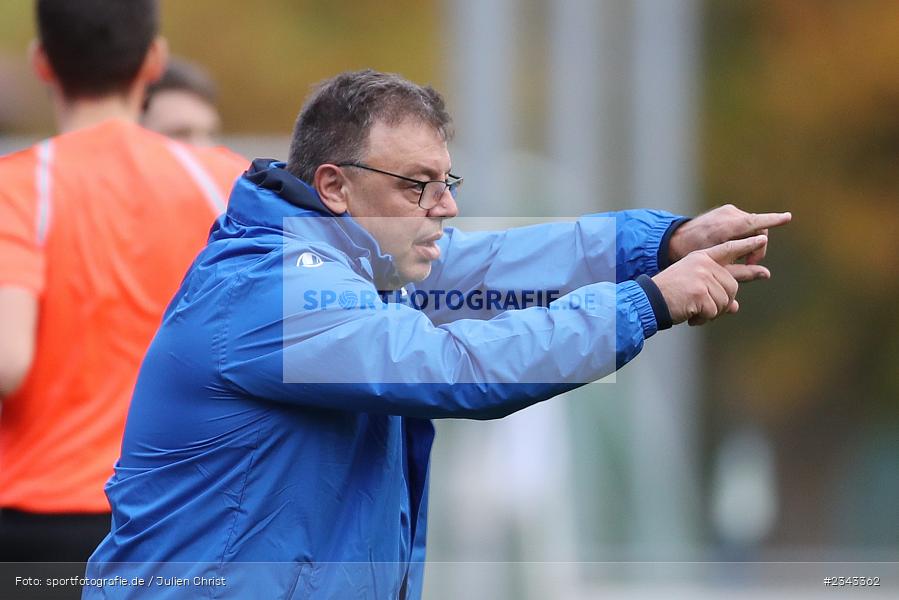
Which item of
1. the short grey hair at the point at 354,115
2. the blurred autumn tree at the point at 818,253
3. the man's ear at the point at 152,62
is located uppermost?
the man's ear at the point at 152,62

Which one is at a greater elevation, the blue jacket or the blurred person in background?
the blurred person in background

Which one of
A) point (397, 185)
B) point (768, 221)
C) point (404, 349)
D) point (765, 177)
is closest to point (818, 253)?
point (765, 177)

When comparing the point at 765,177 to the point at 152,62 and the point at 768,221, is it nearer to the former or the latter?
the point at 152,62

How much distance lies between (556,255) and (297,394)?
1.01 metres

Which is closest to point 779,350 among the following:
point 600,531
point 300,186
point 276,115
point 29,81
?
point 600,531

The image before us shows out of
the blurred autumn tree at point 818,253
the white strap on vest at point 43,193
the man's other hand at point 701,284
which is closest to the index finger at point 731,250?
the man's other hand at point 701,284

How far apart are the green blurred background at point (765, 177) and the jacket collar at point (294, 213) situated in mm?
4043

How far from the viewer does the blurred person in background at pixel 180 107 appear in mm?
5348

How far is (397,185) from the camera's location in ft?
9.06

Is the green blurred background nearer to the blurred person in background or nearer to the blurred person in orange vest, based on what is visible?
the blurred person in background

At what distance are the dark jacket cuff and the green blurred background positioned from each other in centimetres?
423

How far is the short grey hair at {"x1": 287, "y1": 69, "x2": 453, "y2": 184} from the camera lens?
277cm

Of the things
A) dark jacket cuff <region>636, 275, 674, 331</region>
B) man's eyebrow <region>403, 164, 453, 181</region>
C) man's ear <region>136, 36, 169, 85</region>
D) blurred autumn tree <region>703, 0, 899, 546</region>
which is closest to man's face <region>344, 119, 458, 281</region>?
man's eyebrow <region>403, 164, 453, 181</region>

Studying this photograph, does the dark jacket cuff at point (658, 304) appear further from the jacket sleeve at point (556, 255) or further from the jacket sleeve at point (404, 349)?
the jacket sleeve at point (556, 255)
